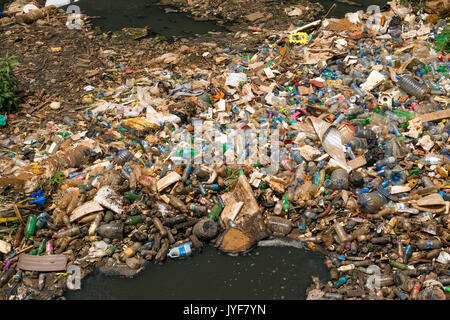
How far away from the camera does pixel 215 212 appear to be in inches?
194

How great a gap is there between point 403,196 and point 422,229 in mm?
554

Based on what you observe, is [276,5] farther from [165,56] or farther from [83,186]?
[83,186]

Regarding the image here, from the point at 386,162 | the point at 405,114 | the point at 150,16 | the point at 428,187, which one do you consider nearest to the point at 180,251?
the point at 386,162

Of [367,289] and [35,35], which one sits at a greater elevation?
[35,35]

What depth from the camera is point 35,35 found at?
10094 millimetres

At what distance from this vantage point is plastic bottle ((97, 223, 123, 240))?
4695 millimetres

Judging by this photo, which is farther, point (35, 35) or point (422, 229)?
point (35, 35)

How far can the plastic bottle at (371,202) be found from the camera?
4.66 m

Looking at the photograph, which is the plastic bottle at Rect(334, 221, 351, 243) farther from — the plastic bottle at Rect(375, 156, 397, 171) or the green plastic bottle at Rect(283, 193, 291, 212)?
the plastic bottle at Rect(375, 156, 397, 171)

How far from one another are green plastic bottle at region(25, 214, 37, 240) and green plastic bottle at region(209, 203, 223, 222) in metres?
2.57

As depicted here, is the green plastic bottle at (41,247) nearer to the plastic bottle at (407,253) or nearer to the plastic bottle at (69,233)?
the plastic bottle at (69,233)

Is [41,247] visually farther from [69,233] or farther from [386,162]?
[386,162]

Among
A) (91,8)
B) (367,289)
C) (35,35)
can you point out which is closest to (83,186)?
(367,289)

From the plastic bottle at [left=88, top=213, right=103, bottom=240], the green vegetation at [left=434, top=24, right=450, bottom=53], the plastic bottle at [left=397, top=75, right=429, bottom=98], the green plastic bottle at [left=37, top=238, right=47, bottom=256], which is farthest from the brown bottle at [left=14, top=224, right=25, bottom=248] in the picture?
the green vegetation at [left=434, top=24, right=450, bottom=53]
